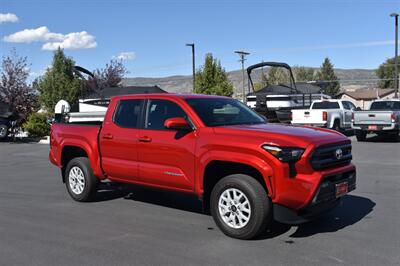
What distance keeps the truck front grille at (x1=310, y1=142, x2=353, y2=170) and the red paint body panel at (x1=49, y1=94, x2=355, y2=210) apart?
66 millimetres

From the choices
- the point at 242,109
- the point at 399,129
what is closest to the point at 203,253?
the point at 242,109

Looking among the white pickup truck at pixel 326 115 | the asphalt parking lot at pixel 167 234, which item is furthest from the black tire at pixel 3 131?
the asphalt parking lot at pixel 167 234

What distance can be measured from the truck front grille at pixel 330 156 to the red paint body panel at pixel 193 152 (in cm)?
7

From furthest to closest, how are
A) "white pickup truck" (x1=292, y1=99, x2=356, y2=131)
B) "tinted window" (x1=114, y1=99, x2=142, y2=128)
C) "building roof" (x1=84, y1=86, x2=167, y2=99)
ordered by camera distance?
"building roof" (x1=84, y1=86, x2=167, y2=99)
"white pickup truck" (x1=292, y1=99, x2=356, y2=131)
"tinted window" (x1=114, y1=99, x2=142, y2=128)

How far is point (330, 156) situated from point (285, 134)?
66 centimetres

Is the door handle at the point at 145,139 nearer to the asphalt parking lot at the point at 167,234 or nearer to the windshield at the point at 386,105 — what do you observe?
the asphalt parking lot at the point at 167,234

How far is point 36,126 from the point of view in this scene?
23.4 metres

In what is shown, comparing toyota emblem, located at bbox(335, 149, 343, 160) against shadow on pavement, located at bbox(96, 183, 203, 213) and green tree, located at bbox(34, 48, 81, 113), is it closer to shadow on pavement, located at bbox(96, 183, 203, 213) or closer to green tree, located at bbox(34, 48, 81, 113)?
shadow on pavement, located at bbox(96, 183, 203, 213)

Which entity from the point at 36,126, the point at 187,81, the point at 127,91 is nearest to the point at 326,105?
the point at 127,91

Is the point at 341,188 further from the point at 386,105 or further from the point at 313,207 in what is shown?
the point at 386,105

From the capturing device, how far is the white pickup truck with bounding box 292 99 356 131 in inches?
793

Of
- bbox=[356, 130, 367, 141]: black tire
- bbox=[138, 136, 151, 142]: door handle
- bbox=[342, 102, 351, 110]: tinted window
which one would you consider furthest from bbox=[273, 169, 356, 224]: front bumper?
bbox=[342, 102, 351, 110]: tinted window

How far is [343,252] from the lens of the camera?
510cm

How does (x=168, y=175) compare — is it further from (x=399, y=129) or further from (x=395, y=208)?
(x=399, y=129)
